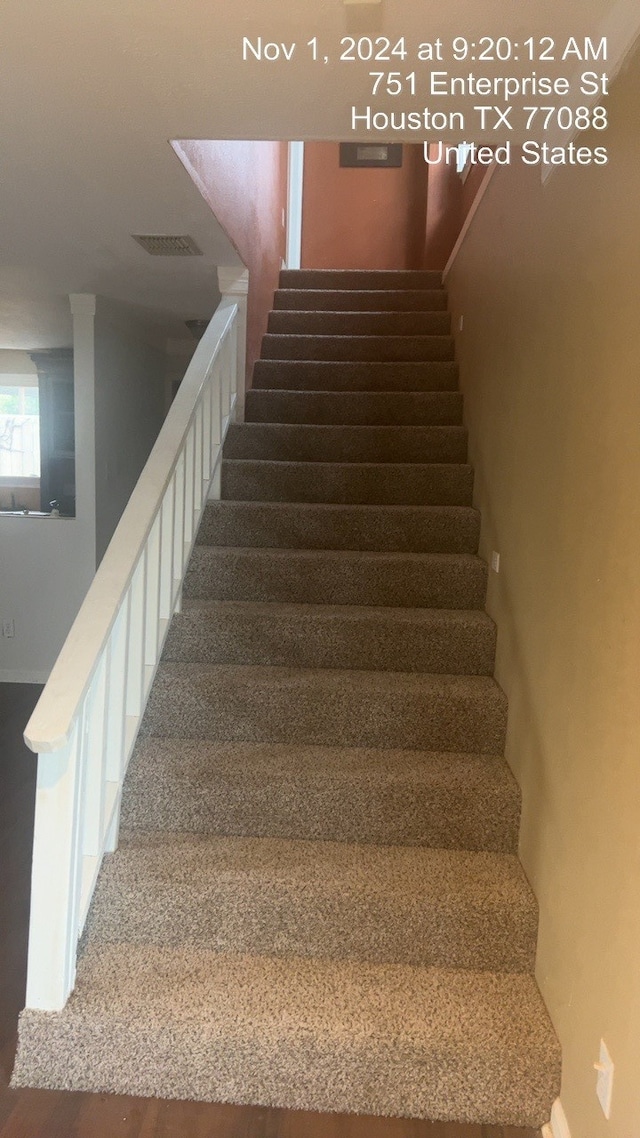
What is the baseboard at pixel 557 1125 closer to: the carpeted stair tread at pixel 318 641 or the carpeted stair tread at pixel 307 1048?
the carpeted stair tread at pixel 307 1048

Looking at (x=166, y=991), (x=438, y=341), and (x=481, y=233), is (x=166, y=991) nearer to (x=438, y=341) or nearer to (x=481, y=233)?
(x=481, y=233)

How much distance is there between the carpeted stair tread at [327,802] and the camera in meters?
1.89

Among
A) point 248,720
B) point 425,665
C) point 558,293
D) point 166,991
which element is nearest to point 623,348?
point 558,293

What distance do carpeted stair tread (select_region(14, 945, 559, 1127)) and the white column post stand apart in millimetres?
2519

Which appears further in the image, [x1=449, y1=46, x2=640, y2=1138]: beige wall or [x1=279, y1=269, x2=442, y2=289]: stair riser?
[x1=279, y1=269, x2=442, y2=289]: stair riser

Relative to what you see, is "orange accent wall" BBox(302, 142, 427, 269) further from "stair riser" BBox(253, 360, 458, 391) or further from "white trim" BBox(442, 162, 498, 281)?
"stair riser" BBox(253, 360, 458, 391)

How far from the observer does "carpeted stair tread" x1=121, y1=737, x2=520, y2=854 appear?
1892 millimetres

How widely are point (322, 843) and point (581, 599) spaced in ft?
3.22

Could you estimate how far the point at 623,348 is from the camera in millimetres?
1324

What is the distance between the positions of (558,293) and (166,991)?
76.2 inches

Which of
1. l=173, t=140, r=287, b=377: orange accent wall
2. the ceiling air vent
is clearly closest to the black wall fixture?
l=173, t=140, r=287, b=377: orange accent wall

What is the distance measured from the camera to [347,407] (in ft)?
11.4

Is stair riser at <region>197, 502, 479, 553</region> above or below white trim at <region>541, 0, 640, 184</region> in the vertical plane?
below

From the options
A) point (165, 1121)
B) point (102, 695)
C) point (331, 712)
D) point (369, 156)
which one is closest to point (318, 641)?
point (331, 712)
